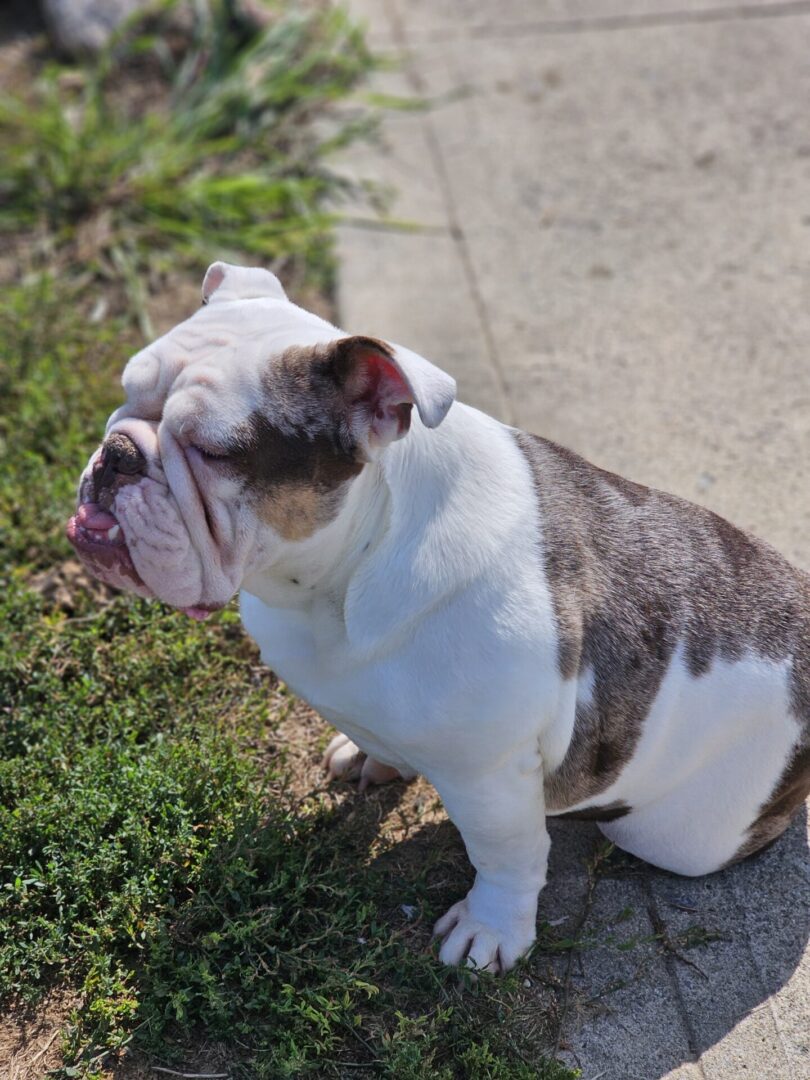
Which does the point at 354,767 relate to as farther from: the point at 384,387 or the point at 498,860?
the point at 384,387

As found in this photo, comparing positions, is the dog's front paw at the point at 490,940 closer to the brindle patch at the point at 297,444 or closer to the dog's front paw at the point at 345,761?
the dog's front paw at the point at 345,761

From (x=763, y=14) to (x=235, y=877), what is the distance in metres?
6.48

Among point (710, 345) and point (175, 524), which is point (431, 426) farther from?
point (710, 345)

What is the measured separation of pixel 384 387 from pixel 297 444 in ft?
0.78

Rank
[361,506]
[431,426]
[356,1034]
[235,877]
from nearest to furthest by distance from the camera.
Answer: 1. [431,426]
2. [361,506]
3. [356,1034]
4. [235,877]

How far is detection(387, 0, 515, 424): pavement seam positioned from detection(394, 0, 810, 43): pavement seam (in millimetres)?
257

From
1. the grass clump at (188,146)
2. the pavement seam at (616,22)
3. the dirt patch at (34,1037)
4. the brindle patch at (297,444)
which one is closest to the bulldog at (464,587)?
the brindle patch at (297,444)

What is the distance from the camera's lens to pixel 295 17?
7.25 meters

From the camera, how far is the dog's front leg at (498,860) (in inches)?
117

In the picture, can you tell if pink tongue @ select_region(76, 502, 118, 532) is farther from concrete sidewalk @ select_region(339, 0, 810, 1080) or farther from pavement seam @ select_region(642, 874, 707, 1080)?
pavement seam @ select_region(642, 874, 707, 1080)

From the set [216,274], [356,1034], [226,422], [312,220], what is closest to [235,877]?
[356,1034]

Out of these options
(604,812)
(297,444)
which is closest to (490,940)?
(604,812)

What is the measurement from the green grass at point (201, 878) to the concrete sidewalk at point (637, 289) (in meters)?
0.40

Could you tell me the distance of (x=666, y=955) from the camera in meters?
3.30
